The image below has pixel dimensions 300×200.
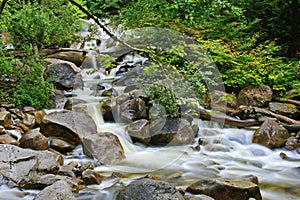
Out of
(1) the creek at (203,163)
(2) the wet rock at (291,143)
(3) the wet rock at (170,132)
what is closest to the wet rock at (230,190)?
(1) the creek at (203,163)

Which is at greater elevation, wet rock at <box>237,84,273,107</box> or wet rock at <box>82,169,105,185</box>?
wet rock at <box>237,84,273,107</box>

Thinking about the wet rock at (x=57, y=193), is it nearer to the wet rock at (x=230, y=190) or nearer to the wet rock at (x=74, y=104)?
the wet rock at (x=230, y=190)

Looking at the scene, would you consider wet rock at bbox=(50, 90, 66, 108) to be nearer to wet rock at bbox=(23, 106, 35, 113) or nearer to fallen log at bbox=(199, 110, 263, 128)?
wet rock at bbox=(23, 106, 35, 113)

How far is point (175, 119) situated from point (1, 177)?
2583 mm

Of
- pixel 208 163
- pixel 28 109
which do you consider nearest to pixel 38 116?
pixel 28 109

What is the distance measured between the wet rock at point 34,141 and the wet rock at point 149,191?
1972 millimetres

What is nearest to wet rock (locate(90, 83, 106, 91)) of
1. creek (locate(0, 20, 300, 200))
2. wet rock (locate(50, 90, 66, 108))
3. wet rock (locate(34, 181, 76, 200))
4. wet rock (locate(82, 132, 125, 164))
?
wet rock (locate(50, 90, 66, 108))

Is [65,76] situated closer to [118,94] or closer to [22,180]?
[118,94]

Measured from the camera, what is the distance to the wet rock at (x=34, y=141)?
14.0ft

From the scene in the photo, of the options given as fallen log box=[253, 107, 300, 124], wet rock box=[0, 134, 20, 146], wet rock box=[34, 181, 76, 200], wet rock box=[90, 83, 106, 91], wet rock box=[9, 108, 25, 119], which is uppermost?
wet rock box=[90, 83, 106, 91]

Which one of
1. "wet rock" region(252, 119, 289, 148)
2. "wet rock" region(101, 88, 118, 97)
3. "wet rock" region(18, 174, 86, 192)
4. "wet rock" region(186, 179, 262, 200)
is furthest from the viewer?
"wet rock" region(101, 88, 118, 97)

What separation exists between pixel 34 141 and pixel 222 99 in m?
3.70

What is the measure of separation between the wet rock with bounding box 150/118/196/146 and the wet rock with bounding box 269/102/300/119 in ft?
7.16

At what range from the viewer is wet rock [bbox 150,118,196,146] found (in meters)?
4.80
